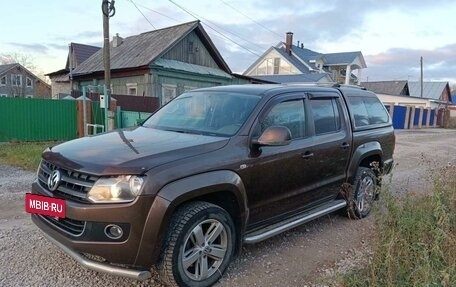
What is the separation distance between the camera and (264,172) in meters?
3.58

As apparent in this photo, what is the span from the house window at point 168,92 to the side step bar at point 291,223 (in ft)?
53.2

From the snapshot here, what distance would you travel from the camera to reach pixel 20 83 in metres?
53.4

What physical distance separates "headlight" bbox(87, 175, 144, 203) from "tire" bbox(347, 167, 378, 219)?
126 inches

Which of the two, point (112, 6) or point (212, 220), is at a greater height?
point (112, 6)

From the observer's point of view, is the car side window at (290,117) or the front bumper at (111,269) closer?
the front bumper at (111,269)

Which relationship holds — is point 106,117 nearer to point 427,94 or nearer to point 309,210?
point 309,210

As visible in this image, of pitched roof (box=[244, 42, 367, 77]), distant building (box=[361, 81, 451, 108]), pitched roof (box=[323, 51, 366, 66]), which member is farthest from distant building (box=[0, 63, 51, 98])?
distant building (box=[361, 81, 451, 108])

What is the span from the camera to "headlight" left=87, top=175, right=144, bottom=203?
274 cm

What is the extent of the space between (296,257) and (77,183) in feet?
7.63

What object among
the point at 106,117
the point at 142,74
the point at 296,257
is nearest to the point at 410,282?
the point at 296,257

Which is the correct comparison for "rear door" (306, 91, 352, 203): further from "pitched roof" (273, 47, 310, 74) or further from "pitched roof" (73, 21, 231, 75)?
"pitched roof" (273, 47, 310, 74)

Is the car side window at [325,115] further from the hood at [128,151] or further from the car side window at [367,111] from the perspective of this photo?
the hood at [128,151]

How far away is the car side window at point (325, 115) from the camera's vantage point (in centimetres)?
443

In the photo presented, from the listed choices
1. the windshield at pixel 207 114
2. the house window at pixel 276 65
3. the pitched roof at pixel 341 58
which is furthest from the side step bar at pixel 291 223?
the pitched roof at pixel 341 58
